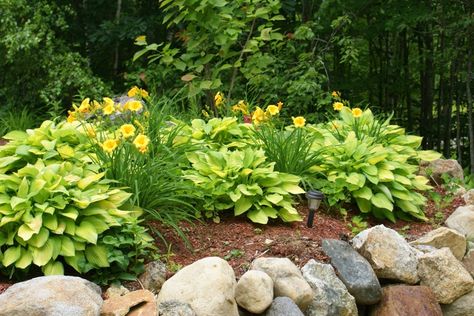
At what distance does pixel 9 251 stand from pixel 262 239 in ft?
4.54

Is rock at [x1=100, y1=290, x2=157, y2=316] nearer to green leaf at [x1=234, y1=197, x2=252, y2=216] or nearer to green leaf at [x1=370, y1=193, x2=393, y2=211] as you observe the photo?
green leaf at [x1=234, y1=197, x2=252, y2=216]

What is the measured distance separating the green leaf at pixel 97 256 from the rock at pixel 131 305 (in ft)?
0.74

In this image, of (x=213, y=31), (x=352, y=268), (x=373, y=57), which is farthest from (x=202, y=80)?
(x=373, y=57)

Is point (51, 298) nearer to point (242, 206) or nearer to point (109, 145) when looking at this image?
point (109, 145)

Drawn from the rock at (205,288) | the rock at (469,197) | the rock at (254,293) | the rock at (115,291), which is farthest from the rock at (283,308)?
the rock at (469,197)

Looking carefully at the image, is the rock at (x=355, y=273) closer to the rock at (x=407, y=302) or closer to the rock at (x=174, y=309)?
the rock at (x=407, y=302)

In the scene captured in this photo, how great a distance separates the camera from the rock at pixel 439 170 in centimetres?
496

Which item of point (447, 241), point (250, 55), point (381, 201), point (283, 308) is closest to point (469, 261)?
point (447, 241)

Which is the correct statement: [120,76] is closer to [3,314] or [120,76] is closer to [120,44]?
[120,44]

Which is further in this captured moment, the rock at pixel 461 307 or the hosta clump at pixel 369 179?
the hosta clump at pixel 369 179

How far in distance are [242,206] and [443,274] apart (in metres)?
1.21

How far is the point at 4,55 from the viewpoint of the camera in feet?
24.5

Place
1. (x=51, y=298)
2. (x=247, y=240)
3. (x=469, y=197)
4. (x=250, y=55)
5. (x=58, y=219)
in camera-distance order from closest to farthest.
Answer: (x=51, y=298) → (x=58, y=219) → (x=247, y=240) → (x=469, y=197) → (x=250, y=55)

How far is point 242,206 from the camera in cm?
361
